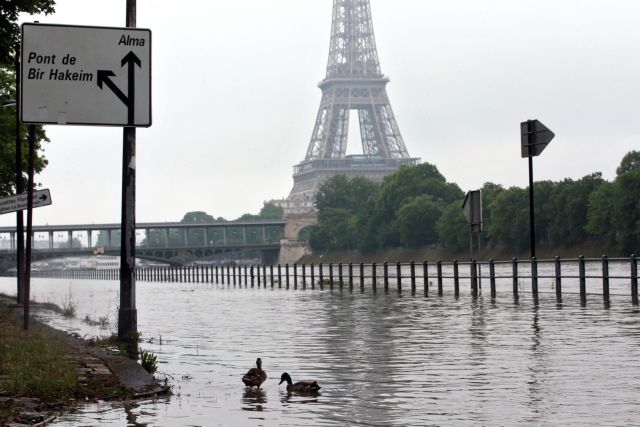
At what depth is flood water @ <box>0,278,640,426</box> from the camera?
10.7m

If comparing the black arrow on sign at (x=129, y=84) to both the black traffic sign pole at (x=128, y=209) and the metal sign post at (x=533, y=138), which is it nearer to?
the black traffic sign pole at (x=128, y=209)

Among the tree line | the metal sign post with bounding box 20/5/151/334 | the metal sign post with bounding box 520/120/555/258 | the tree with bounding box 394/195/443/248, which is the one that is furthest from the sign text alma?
the tree with bounding box 394/195/443/248

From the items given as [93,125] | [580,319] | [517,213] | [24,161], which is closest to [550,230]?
[517,213]

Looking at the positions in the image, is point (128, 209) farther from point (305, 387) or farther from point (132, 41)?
point (305, 387)

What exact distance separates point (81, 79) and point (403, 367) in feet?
21.1

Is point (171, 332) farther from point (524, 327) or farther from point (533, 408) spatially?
point (533, 408)

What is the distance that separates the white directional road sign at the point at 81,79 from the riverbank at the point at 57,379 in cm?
339

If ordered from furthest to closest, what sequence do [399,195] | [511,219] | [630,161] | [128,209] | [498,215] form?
1. [399,195]
2. [630,161]
3. [498,215]
4. [511,219]
5. [128,209]

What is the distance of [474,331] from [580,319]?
337 centimetres

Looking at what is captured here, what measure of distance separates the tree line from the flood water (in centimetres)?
7820

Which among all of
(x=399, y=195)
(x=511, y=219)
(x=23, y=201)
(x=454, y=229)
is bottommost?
(x=23, y=201)

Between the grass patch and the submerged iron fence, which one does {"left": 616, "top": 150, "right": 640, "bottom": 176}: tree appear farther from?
the grass patch

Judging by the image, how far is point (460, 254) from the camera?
13988 centimetres

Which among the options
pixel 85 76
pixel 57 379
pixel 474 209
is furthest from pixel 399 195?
pixel 57 379
